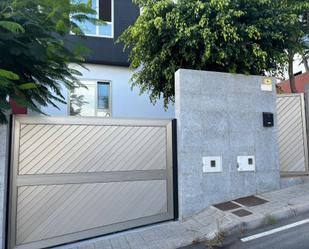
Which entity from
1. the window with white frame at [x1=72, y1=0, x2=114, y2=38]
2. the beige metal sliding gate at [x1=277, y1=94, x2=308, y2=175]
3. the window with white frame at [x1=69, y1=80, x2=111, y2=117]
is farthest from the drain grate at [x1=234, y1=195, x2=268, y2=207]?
the window with white frame at [x1=72, y1=0, x2=114, y2=38]

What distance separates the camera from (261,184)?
23.3 feet

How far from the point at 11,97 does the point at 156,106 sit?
7.91 metres

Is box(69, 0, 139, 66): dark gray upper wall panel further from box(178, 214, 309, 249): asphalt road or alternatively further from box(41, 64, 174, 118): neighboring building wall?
box(178, 214, 309, 249): asphalt road

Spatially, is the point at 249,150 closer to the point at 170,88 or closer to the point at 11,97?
the point at 170,88

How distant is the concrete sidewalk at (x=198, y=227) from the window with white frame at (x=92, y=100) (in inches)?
263

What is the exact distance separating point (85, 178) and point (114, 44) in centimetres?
727

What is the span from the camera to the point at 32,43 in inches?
197

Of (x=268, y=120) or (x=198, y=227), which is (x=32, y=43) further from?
(x=268, y=120)

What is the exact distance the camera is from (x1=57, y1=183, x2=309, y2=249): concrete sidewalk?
530 cm

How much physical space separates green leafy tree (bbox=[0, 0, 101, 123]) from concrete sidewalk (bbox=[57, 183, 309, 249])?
2626 mm

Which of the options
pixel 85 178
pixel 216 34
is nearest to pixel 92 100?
pixel 216 34

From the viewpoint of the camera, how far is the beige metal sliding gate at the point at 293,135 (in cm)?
770

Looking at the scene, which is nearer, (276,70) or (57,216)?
(57,216)

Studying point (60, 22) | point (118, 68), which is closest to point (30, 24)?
point (60, 22)
